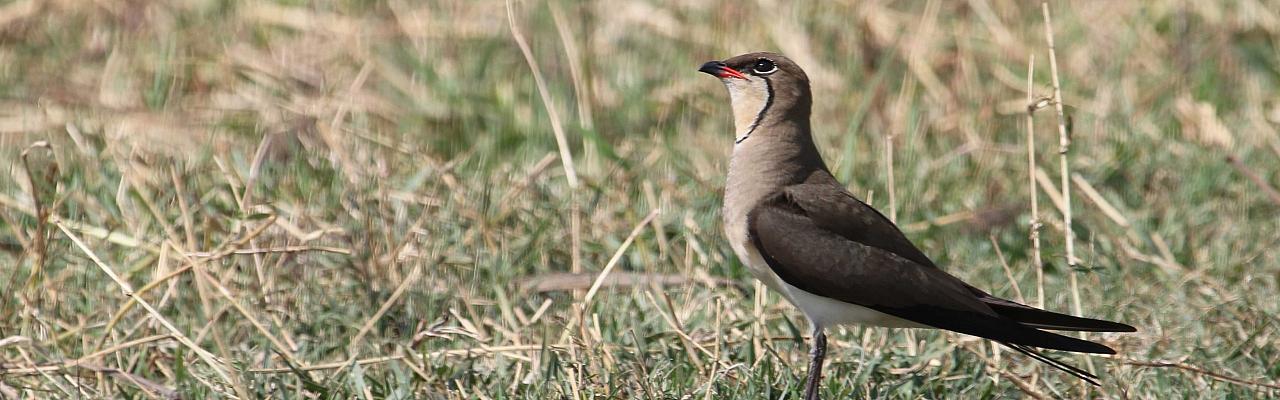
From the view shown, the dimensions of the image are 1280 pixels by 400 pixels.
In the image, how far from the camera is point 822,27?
6.68 m

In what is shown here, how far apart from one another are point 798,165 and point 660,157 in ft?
5.71

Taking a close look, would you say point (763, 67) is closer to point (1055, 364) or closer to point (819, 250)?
point (819, 250)

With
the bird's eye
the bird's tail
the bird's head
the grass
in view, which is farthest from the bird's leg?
the bird's eye

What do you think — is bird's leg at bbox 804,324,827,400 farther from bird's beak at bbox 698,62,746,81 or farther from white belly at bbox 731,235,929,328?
bird's beak at bbox 698,62,746,81

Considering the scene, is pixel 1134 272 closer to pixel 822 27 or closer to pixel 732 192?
pixel 732 192

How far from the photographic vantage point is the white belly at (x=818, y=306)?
3.57m

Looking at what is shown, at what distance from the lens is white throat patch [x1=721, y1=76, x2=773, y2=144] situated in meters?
3.84

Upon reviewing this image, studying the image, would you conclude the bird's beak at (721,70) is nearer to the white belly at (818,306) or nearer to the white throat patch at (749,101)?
the white throat patch at (749,101)

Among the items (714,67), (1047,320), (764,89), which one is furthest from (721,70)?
(1047,320)

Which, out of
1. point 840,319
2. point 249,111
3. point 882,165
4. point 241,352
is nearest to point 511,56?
point 249,111

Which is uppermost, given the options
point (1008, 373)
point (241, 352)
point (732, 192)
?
point (732, 192)

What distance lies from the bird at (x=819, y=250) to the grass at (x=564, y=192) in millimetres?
214

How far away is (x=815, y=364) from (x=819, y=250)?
0.26m

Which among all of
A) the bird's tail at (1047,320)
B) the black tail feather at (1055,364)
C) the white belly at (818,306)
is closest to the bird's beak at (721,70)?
the white belly at (818,306)
